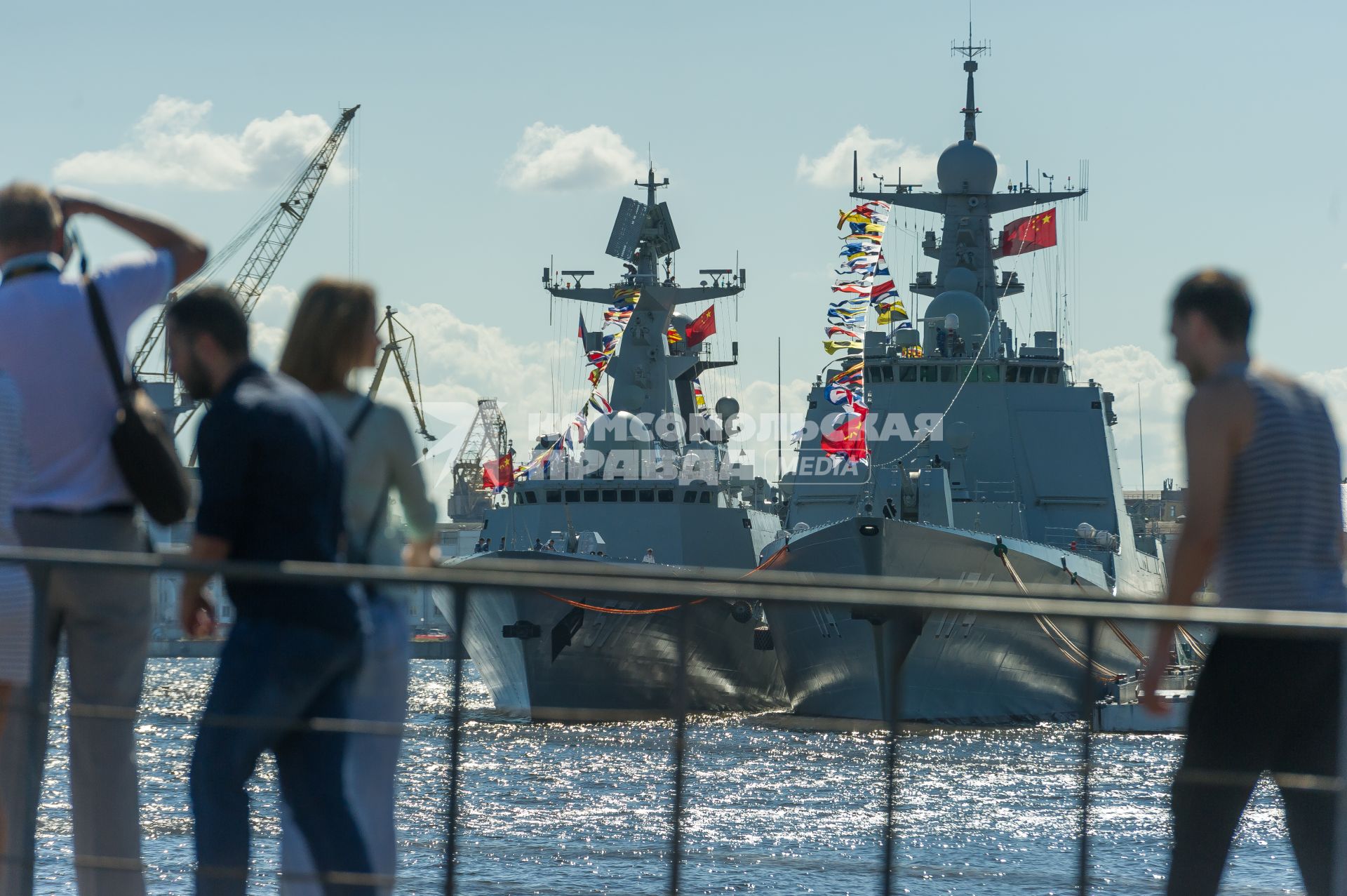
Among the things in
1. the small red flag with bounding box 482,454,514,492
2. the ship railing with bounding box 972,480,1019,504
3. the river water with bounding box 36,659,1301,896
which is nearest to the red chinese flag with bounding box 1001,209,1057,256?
the ship railing with bounding box 972,480,1019,504

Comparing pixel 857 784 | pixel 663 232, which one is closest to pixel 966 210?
pixel 663 232

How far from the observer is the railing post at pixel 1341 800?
308 cm

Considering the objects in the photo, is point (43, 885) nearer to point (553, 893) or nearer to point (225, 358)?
point (553, 893)

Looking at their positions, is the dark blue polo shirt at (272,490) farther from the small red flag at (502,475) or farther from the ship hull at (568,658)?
the small red flag at (502,475)

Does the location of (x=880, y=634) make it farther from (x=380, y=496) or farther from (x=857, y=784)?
(x=380, y=496)

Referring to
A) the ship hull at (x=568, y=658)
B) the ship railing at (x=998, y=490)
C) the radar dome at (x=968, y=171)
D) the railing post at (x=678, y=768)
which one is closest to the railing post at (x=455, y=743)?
the railing post at (x=678, y=768)

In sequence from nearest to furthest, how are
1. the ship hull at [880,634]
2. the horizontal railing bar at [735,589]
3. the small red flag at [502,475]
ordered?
1. the horizontal railing bar at [735,589]
2. the ship hull at [880,634]
3. the small red flag at [502,475]

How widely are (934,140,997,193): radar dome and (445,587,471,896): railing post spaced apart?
2982cm

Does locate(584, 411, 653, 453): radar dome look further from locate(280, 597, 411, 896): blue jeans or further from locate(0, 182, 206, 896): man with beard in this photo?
locate(280, 597, 411, 896): blue jeans

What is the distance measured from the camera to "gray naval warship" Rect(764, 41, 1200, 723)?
21516 mm

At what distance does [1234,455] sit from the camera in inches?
134

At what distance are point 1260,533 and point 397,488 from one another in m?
2.00

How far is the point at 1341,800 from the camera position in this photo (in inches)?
122

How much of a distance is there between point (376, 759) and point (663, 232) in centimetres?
3251
